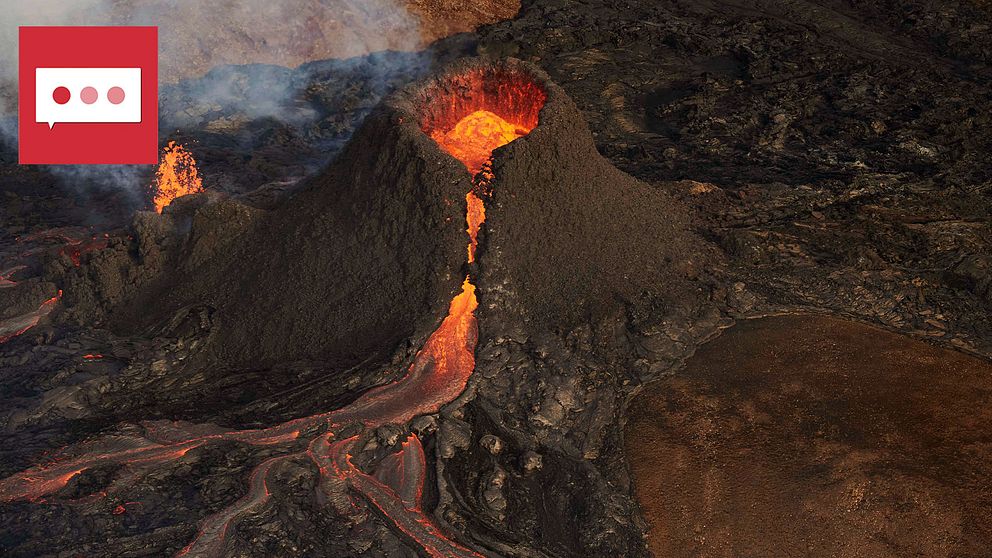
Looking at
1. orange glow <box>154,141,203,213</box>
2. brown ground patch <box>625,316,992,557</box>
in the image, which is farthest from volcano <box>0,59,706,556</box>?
orange glow <box>154,141,203,213</box>

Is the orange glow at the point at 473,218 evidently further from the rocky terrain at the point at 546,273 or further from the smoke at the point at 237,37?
the smoke at the point at 237,37

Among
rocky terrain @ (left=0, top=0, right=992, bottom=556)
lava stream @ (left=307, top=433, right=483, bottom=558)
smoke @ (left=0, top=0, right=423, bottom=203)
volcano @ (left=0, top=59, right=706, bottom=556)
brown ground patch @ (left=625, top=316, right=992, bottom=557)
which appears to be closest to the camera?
lava stream @ (left=307, top=433, right=483, bottom=558)


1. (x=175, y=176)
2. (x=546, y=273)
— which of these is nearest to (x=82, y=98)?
(x=175, y=176)

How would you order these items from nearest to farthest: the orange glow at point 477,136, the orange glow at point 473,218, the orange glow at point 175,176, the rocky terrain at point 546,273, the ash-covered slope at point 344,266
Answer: the rocky terrain at point 546,273, the ash-covered slope at point 344,266, the orange glow at point 473,218, the orange glow at point 477,136, the orange glow at point 175,176

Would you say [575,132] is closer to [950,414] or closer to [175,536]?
[950,414]

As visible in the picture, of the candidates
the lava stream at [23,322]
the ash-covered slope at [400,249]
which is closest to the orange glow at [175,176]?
the lava stream at [23,322]

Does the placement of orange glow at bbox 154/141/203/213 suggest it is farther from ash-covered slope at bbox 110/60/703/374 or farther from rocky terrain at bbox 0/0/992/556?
ash-covered slope at bbox 110/60/703/374
